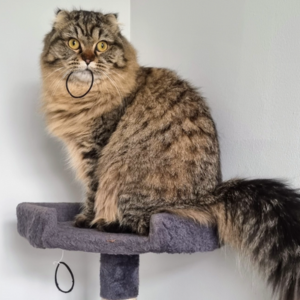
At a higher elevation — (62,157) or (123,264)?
(62,157)

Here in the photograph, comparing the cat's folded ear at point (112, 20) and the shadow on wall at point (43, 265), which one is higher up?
the cat's folded ear at point (112, 20)

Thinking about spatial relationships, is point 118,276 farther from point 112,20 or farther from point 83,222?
point 112,20

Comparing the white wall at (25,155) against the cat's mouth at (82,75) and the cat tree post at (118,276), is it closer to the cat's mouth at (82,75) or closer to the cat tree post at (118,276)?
the cat's mouth at (82,75)

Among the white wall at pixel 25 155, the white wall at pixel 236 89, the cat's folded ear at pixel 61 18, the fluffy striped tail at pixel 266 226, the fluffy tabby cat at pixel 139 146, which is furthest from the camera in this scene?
the white wall at pixel 25 155

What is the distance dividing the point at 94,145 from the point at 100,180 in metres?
0.13

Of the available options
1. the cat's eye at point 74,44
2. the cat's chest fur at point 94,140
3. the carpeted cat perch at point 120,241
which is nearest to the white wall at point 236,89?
the carpeted cat perch at point 120,241

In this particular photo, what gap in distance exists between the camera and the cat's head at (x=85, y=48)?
141 cm

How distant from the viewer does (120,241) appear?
3.87 feet

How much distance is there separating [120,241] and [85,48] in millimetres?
708

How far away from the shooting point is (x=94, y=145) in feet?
4.70

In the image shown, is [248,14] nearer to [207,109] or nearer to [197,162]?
[207,109]

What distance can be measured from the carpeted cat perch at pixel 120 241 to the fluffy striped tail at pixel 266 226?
0.09 m

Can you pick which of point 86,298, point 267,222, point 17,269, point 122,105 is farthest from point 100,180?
point 86,298

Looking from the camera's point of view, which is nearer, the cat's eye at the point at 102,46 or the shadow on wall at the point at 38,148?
the cat's eye at the point at 102,46
